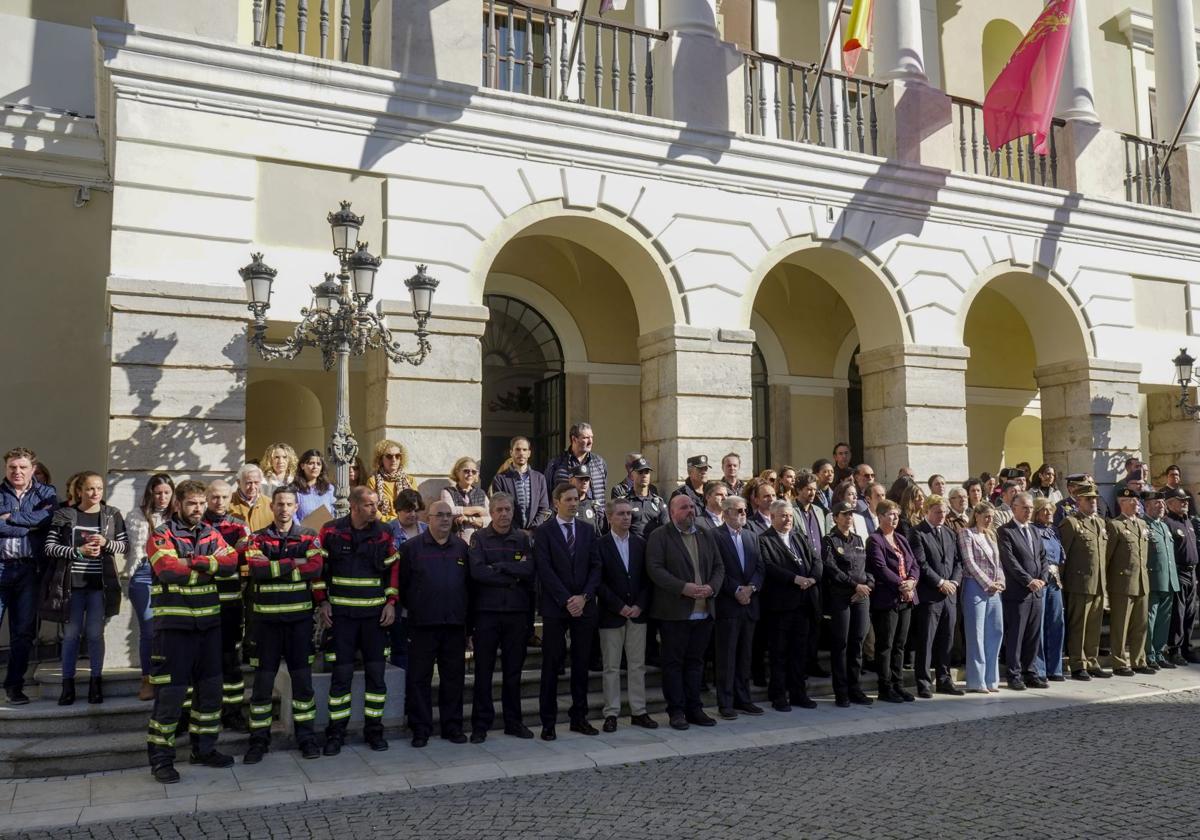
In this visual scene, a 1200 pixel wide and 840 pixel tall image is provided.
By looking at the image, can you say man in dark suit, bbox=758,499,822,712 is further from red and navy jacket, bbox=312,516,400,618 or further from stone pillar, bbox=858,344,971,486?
stone pillar, bbox=858,344,971,486

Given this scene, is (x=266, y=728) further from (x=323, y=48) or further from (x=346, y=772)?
(x=323, y=48)

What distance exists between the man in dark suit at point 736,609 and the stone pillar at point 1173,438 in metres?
10.0

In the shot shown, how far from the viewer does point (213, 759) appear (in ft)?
22.8

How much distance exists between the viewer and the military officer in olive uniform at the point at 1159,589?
11188mm

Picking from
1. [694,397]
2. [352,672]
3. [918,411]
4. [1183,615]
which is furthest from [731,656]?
[1183,615]

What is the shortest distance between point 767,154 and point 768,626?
6.29 m

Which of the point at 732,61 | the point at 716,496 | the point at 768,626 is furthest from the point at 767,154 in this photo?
the point at 768,626

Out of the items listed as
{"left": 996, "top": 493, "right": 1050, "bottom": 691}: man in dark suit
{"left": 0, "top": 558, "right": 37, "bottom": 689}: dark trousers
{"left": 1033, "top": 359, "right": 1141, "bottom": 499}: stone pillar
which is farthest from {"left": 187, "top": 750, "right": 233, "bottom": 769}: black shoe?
{"left": 1033, "top": 359, "right": 1141, "bottom": 499}: stone pillar

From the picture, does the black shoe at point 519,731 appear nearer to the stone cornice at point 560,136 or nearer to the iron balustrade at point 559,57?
the stone cornice at point 560,136

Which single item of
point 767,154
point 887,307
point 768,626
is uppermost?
point 767,154

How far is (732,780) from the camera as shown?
663cm

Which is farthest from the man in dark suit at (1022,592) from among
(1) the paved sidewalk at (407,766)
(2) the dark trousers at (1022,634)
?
(1) the paved sidewalk at (407,766)

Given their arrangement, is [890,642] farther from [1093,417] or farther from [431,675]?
[1093,417]

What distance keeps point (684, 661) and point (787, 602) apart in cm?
112
